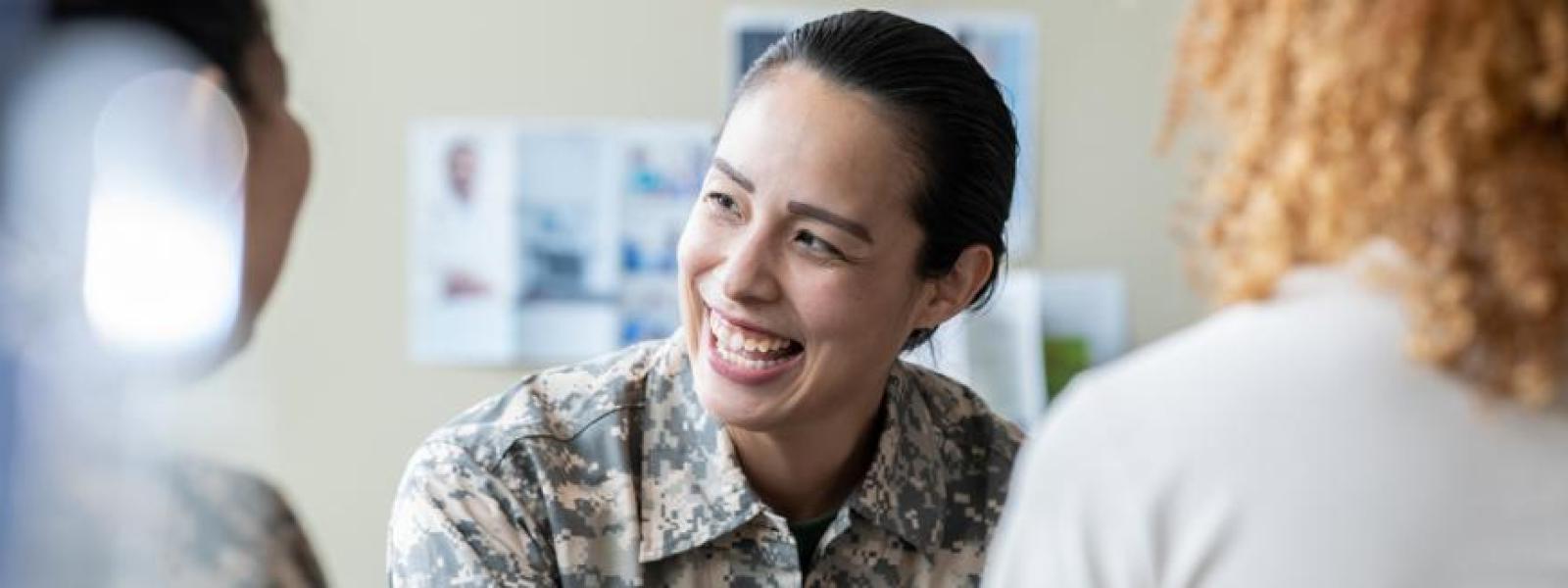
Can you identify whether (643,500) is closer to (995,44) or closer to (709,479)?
(709,479)

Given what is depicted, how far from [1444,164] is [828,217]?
76 cm

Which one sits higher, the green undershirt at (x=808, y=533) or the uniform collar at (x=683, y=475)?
the uniform collar at (x=683, y=475)

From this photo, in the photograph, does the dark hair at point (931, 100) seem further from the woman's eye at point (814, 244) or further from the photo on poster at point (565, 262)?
the photo on poster at point (565, 262)

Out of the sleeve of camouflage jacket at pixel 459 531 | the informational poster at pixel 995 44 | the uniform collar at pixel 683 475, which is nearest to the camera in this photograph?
the sleeve of camouflage jacket at pixel 459 531

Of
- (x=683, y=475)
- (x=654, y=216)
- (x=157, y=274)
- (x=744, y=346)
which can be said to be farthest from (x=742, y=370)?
(x=654, y=216)

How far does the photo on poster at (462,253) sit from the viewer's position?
2.70 metres

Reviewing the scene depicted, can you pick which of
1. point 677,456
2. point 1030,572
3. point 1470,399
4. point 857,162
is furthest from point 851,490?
point 1470,399

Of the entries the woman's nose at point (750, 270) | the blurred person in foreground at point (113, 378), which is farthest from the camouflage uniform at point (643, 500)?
the blurred person in foreground at point (113, 378)

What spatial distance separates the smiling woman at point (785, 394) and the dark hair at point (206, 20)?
0.70 metres

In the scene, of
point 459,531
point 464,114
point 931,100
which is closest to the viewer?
point 459,531

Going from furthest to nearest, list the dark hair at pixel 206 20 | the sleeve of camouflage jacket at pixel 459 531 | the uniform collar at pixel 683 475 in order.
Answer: the uniform collar at pixel 683 475 < the sleeve of camouflage jacket at pixel 459 531 < the dark hair at pixel 206 20

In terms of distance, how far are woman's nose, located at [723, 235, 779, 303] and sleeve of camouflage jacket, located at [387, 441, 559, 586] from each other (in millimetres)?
247

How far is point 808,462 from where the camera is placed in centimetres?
160

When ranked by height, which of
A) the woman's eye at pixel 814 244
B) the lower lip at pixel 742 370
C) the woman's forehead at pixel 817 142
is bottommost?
the lower lip at pixel 742 370
